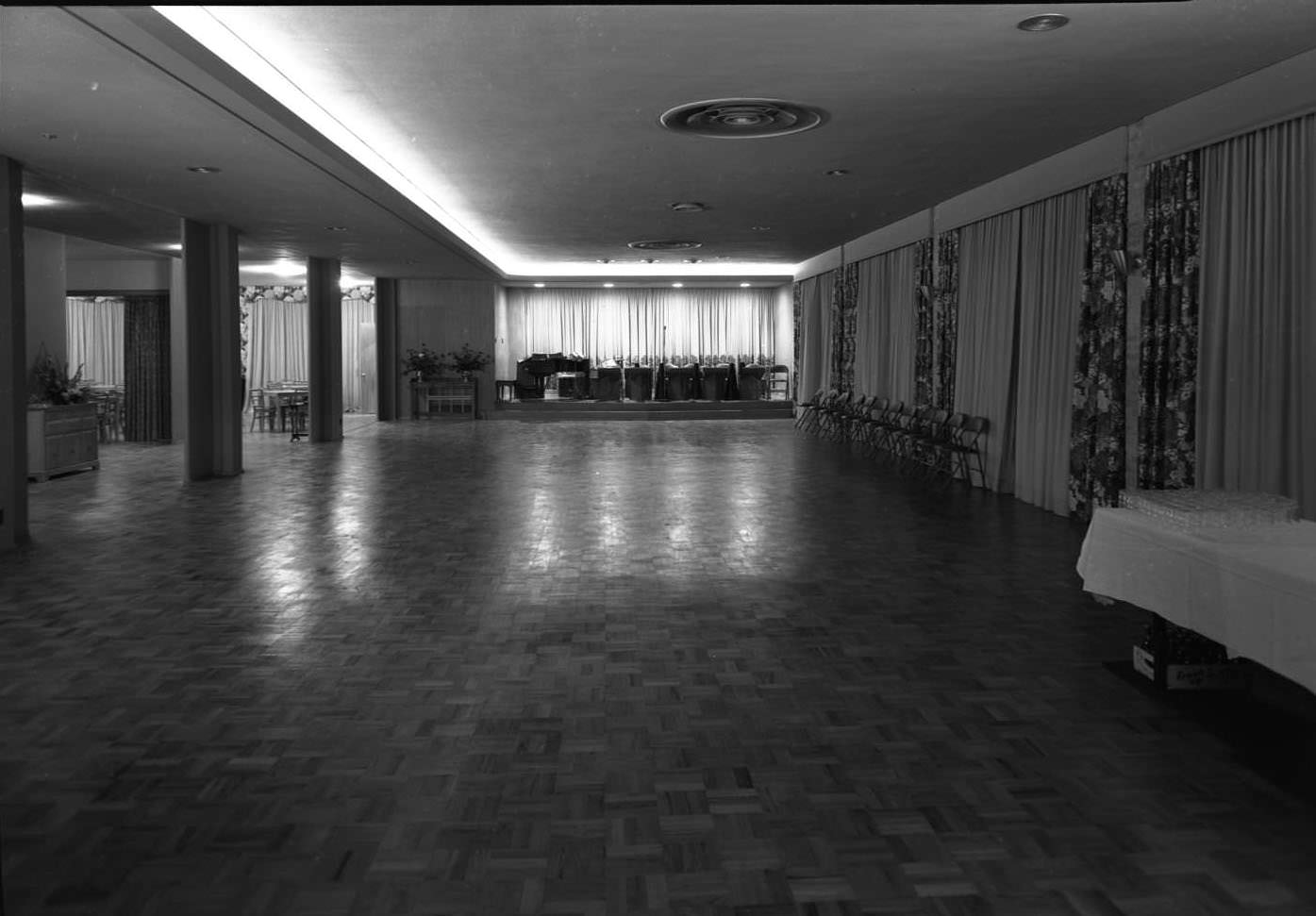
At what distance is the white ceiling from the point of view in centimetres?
536

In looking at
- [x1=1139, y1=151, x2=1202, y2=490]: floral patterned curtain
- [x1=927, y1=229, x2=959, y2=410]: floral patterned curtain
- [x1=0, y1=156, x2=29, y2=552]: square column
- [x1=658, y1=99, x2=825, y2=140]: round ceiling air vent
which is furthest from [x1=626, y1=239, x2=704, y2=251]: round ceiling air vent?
[x1=0, y1=156, x2=29, y2=552]: square column

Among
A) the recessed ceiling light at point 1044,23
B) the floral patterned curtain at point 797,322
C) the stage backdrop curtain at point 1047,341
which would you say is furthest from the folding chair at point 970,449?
the floral patterned curtain at point 797,322

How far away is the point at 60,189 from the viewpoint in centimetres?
937

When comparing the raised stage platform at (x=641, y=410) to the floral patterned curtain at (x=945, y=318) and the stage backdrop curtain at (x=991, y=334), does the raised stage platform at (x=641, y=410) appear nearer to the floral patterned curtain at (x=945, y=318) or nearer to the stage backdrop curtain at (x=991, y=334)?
the floral patterned curtain at (x=945, y=318)

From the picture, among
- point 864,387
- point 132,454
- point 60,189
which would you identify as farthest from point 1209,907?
point 132,454

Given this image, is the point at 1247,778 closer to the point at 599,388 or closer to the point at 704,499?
the point at 704,499

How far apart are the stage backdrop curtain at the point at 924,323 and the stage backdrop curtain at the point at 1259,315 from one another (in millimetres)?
5361

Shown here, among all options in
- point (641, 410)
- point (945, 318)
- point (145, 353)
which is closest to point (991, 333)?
point (945, 318)

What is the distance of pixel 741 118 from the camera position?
7.57m

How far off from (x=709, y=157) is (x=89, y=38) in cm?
539

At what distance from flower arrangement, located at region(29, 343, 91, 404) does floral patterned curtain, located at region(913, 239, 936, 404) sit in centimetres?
967

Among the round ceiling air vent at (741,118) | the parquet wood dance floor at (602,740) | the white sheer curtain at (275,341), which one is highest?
the round ceiling air vent at (741,118)

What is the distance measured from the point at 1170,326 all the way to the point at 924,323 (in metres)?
5.33

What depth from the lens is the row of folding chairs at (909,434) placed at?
10703 mm
